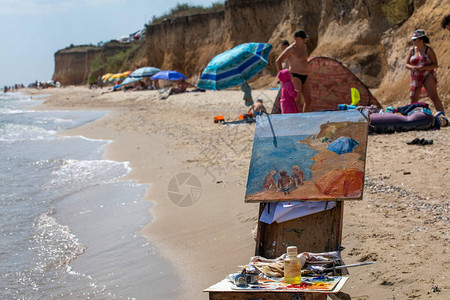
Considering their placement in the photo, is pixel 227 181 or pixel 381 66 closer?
pixel 227 181

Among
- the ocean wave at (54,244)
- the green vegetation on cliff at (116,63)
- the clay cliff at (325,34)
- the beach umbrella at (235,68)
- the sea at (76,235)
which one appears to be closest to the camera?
the sea at (76,235)

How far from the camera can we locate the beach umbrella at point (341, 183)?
3592mm

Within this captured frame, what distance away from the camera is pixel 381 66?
18031 millimetres

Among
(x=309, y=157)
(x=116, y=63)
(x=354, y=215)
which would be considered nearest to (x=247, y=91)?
(x=354, y=215)

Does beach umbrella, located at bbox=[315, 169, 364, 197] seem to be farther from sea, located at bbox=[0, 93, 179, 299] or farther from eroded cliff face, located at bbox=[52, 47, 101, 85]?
eroded cliff face, located at bbox=[52, 47, 101, 85]

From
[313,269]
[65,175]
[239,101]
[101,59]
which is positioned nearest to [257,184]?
[313,269]

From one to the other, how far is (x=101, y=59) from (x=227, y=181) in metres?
64.4

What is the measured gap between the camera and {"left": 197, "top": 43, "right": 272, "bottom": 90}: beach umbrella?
1292cm

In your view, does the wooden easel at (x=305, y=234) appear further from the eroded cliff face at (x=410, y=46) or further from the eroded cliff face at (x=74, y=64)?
the eroded cliff face at (x=74, y=64)

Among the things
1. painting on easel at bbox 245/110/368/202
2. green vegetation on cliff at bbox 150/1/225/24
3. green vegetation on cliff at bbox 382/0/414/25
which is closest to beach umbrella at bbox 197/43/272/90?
green vegetation on cliff at bbox 382/0/414/25

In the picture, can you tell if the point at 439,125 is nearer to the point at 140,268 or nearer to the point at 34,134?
the point at 140,268

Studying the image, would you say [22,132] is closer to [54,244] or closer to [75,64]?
[54,244]

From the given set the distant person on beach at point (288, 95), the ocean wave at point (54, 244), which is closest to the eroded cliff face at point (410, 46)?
the distant person on beach at point (288, 95)

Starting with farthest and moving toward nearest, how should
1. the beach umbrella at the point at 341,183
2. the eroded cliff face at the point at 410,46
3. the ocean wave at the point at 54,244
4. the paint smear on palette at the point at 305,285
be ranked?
the eroded cliff face at the point at 410,46, the ocean wave at the point at 54,244, the beach umbrella at the point at 341,183, the paint smear on palette at the point at 305,285
